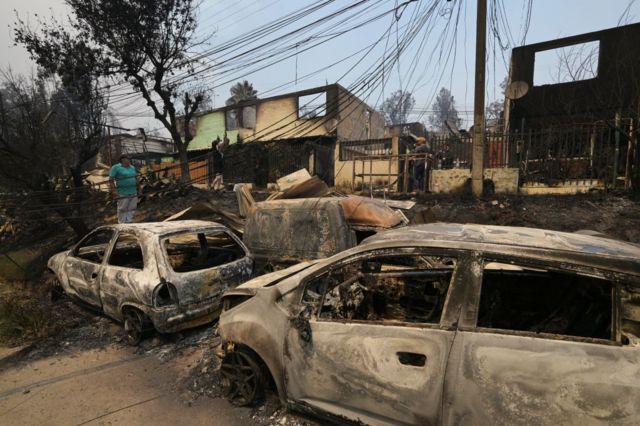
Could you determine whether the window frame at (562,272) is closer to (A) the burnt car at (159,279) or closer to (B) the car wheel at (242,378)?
(B) the car wheel at (242,378)

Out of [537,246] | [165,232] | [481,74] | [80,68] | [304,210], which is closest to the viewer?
[537,246]

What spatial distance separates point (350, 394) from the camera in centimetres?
240

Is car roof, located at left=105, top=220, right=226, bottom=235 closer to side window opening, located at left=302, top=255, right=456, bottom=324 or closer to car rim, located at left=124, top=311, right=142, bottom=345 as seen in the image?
car rim, located at left=124, top=311, right=142, bottom=345

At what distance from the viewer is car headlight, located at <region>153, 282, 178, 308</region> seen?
13.5 ft

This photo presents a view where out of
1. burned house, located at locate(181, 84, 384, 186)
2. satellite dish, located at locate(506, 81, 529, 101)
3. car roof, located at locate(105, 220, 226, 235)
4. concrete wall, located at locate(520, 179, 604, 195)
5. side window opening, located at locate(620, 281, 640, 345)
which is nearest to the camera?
side window opening, located at locate(620, 281, 640, 345)

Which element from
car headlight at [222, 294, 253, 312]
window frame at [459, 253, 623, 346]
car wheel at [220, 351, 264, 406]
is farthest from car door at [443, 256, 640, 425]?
car headlight at [222, 294, 253, 312]

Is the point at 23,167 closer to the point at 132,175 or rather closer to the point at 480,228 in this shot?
the point at 132,175

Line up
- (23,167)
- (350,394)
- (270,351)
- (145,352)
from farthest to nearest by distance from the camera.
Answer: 1. (23,167)
2. (145,352)
3. (270,351)
4. (350,394)

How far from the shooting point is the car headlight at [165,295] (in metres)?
4.11

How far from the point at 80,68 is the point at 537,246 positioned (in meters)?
16.7

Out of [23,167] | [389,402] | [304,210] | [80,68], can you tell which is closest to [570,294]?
[389,402]

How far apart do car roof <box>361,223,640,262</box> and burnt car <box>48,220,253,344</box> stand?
8.54 ft

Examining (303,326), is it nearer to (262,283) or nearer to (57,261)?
(262,283)

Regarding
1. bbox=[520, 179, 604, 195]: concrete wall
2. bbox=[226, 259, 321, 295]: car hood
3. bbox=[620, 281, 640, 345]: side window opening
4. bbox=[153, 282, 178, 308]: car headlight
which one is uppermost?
bbox=[520, 179, 604, 195]: concrete wall
